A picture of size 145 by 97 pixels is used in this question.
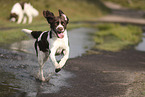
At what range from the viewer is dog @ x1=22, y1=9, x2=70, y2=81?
6379mm

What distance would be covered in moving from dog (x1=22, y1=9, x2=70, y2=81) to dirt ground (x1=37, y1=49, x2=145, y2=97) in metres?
0.75

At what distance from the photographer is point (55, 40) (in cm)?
655

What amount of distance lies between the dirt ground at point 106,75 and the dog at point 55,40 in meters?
0.75

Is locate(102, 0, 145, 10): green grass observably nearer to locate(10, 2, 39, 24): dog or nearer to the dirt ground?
locate(10, 2, 39, 24): dog

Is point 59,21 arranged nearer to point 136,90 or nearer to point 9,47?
point 136,90

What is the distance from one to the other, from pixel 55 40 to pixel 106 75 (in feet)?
8.01

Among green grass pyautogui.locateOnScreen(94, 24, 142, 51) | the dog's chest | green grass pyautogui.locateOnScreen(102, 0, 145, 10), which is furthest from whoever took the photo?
green grass pyautogui.locateOnScreen(102, 0, 145, 10)

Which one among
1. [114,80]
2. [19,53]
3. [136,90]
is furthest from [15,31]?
[136,90]

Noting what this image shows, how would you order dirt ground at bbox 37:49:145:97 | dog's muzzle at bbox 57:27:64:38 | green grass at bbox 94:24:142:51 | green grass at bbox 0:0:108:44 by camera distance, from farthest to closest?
green grass at bbox 0:0:108:44
green grass at bbox 94:24:142:51
dirt ground at bbox 37:49:145:97
dog's muzzle at bbox 57:27:64:38

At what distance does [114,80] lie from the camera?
7902 millimetres

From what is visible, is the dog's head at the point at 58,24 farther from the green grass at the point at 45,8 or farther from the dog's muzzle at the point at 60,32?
the green grass at the point at 45,8

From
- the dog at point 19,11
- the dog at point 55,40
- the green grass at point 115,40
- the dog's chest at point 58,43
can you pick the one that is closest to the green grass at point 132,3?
the green grass at point 115,40

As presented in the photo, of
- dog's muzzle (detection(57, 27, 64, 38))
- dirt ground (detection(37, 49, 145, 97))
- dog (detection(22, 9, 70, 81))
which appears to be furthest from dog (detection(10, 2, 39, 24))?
dog's muzzle (detection(57, 27, 64, 38))

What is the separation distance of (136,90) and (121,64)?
342 cm
